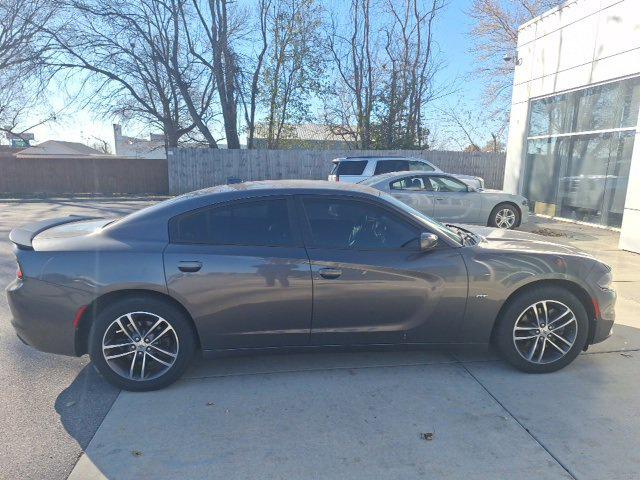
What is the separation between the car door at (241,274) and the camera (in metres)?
3.08

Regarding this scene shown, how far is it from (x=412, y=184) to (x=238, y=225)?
22.9ft

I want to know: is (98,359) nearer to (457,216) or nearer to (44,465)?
(44,465)

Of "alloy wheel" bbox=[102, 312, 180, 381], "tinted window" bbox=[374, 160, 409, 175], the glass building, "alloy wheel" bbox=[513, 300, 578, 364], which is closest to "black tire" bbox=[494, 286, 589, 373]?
"alloy wheel" bbox=[513, 300, 578, 364]

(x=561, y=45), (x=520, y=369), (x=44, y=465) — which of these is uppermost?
(x=561, y=45)

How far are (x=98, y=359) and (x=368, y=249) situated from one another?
7.19 feet

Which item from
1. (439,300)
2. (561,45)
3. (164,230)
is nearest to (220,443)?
(164,230)

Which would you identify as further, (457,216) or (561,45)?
(561,45)

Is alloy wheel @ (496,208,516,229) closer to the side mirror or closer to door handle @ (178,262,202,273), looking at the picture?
the side mirror

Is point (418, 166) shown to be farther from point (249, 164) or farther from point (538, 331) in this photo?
point (538, 331)

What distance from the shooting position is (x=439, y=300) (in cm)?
325

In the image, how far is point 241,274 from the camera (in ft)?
10.2

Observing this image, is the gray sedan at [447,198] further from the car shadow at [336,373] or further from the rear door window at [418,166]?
the car shadow at [336,373]

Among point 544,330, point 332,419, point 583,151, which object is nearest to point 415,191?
point 583,151

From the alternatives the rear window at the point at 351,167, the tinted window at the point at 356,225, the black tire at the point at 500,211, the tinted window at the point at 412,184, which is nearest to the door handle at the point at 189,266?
the tinted window at the point at 356,225
